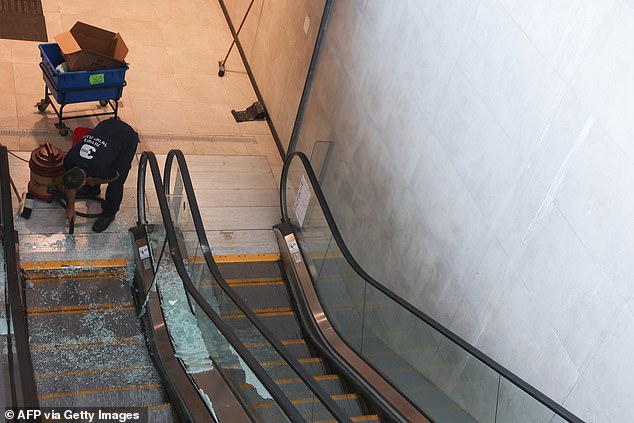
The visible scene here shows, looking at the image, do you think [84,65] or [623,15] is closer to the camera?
[623,15]

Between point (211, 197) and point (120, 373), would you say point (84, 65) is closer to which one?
point (211, 197)

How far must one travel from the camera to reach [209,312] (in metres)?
5.50

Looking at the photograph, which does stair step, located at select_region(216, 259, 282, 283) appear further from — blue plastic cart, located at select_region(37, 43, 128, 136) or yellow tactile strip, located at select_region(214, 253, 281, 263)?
blue plastic cart, located at select_region(37, 43, 128, 136)

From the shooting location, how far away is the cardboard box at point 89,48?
8.27 m

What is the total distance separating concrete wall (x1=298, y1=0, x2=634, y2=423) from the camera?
4125 mm

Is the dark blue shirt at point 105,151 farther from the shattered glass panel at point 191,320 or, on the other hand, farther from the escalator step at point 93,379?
the escalator step at point 93,379

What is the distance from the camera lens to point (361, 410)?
5.94 metres

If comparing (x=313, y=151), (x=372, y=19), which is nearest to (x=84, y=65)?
(x=313, y=151)

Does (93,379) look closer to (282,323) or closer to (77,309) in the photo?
(77,309)

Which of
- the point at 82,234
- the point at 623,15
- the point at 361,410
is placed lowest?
the point at 82,234

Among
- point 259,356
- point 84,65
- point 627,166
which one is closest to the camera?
point 627,166

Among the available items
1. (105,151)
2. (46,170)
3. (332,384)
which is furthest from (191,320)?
(46,170)

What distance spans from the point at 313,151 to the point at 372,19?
5.17ft

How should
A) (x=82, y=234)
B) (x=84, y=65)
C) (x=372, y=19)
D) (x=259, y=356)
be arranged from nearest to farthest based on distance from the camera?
(x=259, y=356)
(x=372, y=19)
(x=82, y=234)
(x=84, y=65)
